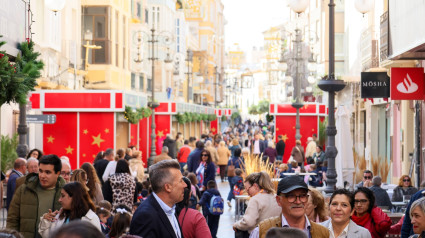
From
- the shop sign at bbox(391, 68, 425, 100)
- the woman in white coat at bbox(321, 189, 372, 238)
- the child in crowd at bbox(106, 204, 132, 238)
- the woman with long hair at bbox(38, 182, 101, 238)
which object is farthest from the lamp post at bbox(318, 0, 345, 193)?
the woman with long hair at bbox(38, 182, 101, 238)

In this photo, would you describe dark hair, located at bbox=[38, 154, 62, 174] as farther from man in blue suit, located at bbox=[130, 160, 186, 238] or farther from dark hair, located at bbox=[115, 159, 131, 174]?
dark hair, located at bbox=[115, 159, 131, 174]

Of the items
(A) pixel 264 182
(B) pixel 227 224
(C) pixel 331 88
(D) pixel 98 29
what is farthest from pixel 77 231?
(D) pixel 98 29

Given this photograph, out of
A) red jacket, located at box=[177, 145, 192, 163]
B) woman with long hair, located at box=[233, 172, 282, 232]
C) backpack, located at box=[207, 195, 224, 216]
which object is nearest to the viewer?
woman with long hair, located at box=[233, 172, 282, 232]

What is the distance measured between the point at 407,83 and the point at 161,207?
1445 centimetres

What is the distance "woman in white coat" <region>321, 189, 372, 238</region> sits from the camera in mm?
7291

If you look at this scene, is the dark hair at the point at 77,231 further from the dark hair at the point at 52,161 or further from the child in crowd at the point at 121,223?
the child in crowd at the point at 121,223

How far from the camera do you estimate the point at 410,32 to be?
52.7 feet

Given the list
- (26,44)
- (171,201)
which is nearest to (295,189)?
(171,201)

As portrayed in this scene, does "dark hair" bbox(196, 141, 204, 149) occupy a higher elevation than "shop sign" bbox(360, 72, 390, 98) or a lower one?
lower

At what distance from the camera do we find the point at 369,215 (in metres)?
9.20

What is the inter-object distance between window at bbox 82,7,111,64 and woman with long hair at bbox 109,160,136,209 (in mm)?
26277

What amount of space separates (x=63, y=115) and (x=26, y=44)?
17189 mm

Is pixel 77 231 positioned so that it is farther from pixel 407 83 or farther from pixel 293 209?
pixel 407 83

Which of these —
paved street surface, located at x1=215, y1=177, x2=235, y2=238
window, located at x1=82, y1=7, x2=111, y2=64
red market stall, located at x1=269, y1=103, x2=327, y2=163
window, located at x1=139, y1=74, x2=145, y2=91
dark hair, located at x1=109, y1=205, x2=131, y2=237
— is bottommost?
paved street surface, located at x1=215, y1=177, x2=235, y2=238
